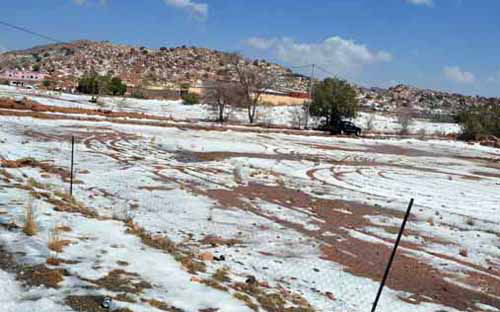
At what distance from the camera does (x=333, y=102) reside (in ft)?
200

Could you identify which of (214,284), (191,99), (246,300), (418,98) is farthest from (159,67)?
(246,300)

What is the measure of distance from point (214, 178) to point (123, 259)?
12.2 metres

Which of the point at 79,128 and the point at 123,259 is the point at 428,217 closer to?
the point at 123,259

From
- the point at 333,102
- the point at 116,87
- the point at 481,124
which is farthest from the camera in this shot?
the point at 116,87

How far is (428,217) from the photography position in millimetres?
16000

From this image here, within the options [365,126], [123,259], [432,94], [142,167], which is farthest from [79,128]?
[432,94]

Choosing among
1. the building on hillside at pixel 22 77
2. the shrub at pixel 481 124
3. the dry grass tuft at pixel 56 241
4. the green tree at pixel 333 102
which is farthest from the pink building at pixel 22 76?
the dry grass tuft at pixel 56 241

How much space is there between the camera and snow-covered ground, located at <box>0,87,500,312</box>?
23.3 ft

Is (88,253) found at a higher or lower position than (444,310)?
higher

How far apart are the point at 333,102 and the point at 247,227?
1977 inches

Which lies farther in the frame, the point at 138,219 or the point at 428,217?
the point at 428,217

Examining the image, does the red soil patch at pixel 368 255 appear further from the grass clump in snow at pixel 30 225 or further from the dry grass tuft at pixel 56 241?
the grass clump in snow at pixel 30 225

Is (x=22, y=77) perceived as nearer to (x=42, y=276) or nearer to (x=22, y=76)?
(x=22, y=76)

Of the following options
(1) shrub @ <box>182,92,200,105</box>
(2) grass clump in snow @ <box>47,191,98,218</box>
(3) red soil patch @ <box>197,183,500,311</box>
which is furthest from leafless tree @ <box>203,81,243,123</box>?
(2) grass clump in snow @ <box>47,191,98,218</box>
